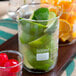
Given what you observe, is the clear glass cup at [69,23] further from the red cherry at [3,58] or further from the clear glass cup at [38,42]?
the red cherry at [3,58]

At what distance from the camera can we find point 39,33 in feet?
1.91

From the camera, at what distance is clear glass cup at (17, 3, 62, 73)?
1.89 feet

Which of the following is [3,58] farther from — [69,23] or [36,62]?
[69,23]

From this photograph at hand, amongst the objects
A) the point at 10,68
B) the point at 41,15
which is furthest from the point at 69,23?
the point at 10,68

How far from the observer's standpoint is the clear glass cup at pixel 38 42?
0.58 metres

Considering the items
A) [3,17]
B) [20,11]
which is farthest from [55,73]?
[3,17]

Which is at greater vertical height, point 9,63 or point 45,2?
point 45,2

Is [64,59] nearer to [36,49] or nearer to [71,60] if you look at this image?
[71,60]

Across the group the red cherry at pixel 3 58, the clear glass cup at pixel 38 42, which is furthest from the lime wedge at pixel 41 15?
the red cherry at pixel 3 58

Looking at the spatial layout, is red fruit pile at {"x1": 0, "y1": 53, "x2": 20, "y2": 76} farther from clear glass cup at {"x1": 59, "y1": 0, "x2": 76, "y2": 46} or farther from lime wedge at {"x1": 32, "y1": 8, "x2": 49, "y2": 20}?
clear glass cup at {"x1": 59, "y1": 0, "x2": 76, "y2": 46}

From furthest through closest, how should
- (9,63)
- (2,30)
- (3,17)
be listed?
(3,17)
(2,30)
(9,63)

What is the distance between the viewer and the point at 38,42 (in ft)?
1.91

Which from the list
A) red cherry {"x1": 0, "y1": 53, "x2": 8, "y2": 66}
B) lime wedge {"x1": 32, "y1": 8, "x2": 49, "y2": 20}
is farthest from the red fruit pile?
lime wedge {"x1": 32, "y1": 8, "x2": 49, "y2": 20}

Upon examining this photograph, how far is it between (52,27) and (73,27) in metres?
0.22
